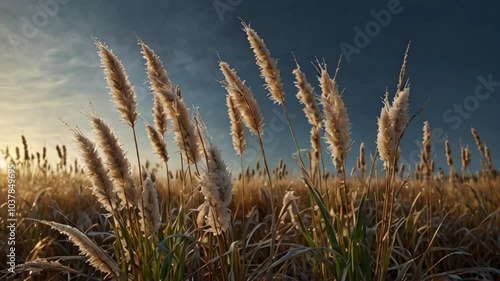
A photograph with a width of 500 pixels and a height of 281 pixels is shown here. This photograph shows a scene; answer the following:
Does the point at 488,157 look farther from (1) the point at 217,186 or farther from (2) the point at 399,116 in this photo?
(1) the point at 217,186

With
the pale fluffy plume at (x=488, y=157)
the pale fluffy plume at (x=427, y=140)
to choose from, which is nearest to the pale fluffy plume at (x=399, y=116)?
the pale fluffy plume at (x=427, y=140)

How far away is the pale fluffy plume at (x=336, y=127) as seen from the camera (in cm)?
258

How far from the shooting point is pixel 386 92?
2830mm

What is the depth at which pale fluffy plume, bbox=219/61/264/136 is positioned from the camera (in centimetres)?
266

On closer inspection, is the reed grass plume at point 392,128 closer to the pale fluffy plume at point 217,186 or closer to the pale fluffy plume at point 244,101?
the pale fluffy plume at point 244,101

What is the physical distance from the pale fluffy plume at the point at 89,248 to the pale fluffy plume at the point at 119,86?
623mm

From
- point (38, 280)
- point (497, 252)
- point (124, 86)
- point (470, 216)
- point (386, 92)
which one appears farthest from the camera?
point (470, 216)

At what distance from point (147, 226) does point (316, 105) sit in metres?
1.18

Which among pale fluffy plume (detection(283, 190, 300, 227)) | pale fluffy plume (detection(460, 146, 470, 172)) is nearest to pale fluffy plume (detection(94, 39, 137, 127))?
pale fluffy plume (detection(283, 190, 300, 227))

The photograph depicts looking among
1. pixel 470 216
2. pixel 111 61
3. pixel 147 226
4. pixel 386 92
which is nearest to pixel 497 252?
pixel 470 216

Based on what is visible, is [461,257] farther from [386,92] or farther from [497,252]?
[386,92]

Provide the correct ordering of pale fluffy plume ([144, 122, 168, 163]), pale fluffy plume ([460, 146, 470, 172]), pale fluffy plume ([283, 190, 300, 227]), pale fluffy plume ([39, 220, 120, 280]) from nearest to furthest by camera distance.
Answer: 1. pale fluffy plume ([39, 220, 120, 280])
2. pale fluffy plume ([283, 190, 300, 227])
3. pale fluffy plume ([144, 122, 168, 163])
4. pale fluffy plume ([460, 146, 470, 172])

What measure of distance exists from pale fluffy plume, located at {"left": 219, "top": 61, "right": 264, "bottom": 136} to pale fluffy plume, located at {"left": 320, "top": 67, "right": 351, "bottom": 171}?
1.19ft

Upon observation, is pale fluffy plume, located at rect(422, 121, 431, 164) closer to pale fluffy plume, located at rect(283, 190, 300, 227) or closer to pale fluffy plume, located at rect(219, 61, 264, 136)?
pale fluffy plume, located at rect(283, 190, 300, 227)
